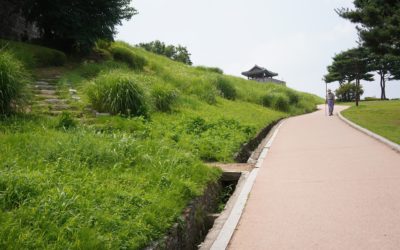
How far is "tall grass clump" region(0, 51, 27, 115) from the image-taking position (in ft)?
27.3

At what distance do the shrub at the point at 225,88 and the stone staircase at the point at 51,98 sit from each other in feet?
47.5

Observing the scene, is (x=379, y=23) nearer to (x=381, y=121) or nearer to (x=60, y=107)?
(x=381, y=121)

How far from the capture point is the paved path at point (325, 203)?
484cm

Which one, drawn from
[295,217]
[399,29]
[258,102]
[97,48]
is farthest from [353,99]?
[295,217]

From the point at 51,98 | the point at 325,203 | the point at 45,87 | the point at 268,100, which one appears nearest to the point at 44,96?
the point at 51,98

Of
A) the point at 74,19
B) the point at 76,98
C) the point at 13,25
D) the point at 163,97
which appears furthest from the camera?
the point at 13,25

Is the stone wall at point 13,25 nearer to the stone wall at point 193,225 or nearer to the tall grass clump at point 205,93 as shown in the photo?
the tall grass clump at point 205,93

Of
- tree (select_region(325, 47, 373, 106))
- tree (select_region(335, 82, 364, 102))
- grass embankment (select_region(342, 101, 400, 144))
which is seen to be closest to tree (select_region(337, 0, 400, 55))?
grass embankment (select_region(342, 101, 400, 144))

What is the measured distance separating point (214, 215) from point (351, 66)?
4943 cm

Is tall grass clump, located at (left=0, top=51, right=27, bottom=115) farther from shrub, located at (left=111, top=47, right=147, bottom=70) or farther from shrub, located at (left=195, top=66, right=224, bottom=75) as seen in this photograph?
shrub, located at (left=195, top=66, right=224, bottom=75)

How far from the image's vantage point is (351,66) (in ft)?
167

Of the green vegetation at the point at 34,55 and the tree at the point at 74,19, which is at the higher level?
the tree at the point at 74,19

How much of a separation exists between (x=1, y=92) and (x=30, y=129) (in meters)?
1.29

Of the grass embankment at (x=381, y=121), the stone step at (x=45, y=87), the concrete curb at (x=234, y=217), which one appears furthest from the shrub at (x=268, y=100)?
the concrete curb at (x=234, y=217)
